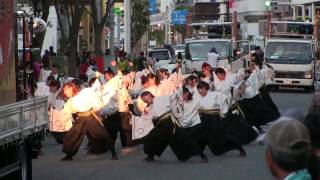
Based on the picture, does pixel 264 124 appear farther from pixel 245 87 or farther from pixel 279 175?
pixel 279 175

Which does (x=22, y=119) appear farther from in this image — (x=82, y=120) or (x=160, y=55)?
(x=160, y=55)

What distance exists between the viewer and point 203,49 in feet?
102

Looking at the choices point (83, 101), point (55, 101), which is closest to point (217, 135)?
point (83, 101)

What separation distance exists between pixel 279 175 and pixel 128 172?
7.92 meters

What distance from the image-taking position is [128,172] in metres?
11.5

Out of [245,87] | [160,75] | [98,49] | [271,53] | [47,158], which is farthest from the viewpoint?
[98,49]

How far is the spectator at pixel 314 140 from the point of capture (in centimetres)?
427

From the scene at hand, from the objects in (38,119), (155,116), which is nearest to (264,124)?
(155,116)

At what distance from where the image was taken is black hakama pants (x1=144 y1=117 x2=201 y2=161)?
12469mm

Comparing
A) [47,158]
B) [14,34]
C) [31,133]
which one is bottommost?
[47,158]

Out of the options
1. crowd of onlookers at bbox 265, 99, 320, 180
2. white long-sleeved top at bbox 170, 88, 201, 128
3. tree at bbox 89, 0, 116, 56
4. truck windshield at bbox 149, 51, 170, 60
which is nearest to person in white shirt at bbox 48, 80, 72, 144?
white long-sleeved top at bbox 170, 88, 201, 128

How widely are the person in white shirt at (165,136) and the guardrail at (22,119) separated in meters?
2.56

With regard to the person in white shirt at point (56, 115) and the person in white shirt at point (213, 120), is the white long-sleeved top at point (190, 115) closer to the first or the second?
the person in white shirt at point (213, 120)

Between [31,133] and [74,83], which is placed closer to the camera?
[31,133]
